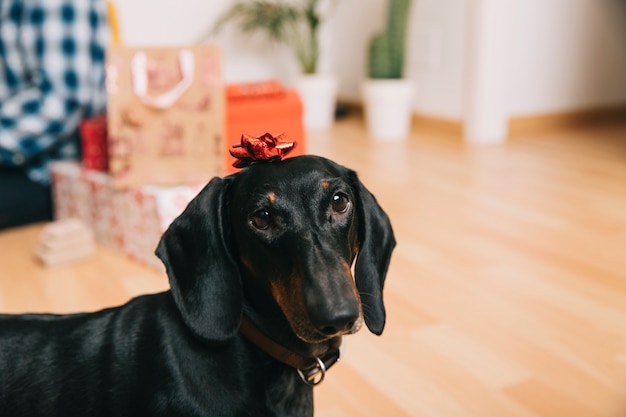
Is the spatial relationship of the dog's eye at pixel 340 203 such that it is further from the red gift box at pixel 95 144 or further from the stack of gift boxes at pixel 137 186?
the red gift box at pixel 95 144

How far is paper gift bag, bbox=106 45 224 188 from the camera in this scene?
2225 millimetres

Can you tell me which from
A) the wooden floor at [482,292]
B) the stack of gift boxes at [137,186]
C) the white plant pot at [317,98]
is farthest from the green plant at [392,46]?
the stack of gift boxes at [137,186]

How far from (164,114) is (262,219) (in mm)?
1398

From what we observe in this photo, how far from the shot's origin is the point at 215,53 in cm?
228

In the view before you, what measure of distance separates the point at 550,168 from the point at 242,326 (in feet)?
9.03

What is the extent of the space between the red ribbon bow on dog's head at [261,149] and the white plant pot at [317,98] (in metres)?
3.69

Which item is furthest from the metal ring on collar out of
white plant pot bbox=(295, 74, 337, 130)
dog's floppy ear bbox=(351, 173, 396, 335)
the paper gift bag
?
white plant pot bbox=(295, 74, 337, 130)

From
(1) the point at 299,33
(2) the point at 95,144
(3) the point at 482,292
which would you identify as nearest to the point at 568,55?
(1) the point at 299,33

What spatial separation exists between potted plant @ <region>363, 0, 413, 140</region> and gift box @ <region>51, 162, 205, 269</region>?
2.22 meters

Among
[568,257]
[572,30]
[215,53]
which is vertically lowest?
[568,257]

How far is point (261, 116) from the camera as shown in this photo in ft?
7.97

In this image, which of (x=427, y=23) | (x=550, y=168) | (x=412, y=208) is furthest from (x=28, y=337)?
(x=427, y=23)

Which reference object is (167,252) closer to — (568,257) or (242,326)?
(242,326)

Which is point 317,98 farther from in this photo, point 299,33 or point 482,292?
point 482,292
